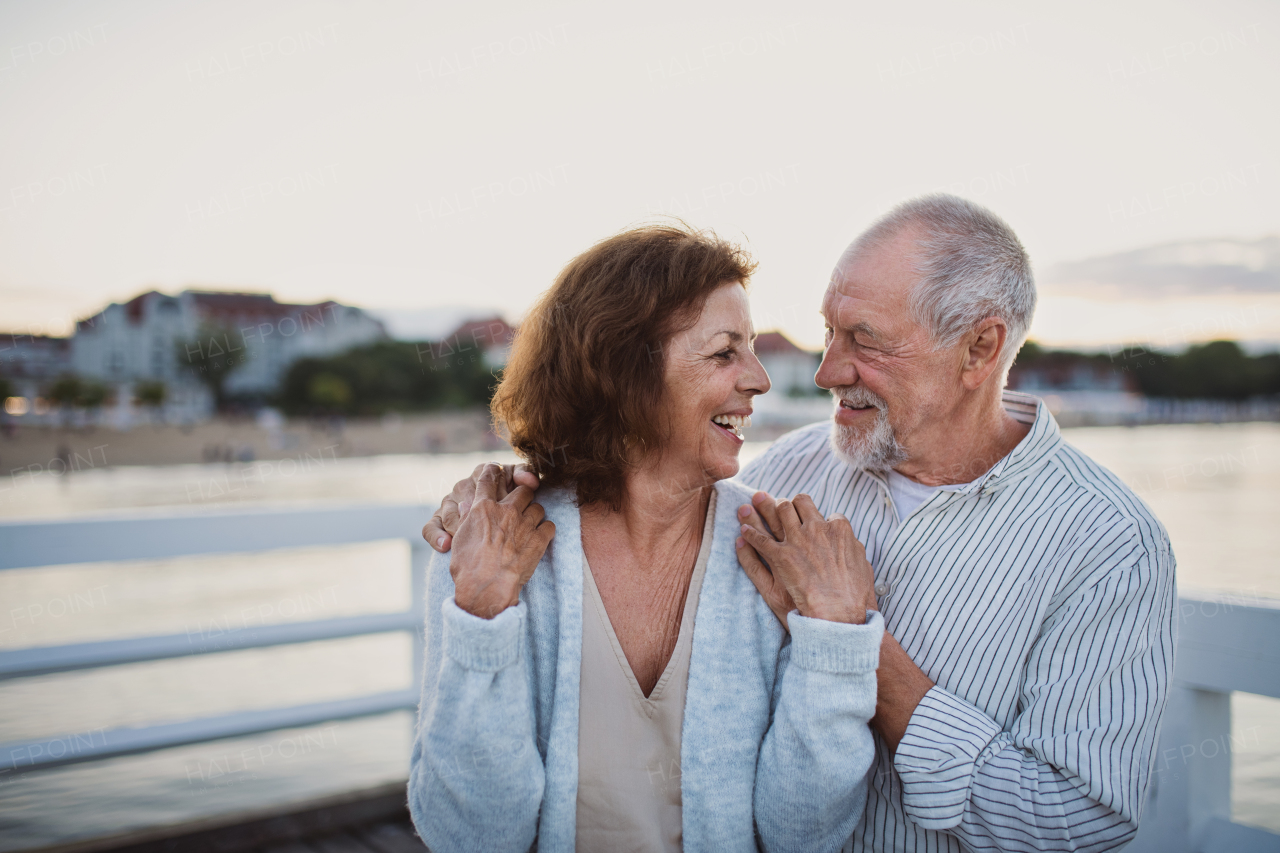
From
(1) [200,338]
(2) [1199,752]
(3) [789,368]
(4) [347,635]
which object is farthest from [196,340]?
(2) [1199,752]

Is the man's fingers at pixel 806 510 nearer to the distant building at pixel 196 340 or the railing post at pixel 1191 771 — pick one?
the railing post at pixel 1191 771

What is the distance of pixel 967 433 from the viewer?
191 centimetres

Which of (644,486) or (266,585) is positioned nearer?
(644,486)

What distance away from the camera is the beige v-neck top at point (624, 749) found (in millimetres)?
1544

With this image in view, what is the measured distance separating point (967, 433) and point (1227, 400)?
65260 mm

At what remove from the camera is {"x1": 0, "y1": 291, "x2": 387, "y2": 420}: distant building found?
57.1 m

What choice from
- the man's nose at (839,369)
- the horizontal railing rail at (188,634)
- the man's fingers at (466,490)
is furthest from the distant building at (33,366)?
the man's nose at (839,369)

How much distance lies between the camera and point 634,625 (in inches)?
65.9

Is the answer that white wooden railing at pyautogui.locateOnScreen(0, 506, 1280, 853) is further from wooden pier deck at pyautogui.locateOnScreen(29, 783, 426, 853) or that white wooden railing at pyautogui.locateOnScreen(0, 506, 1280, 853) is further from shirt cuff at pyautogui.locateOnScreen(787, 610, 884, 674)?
shirt cuff at pyautogui.locateOnScreen(787, 610, 884, 674)

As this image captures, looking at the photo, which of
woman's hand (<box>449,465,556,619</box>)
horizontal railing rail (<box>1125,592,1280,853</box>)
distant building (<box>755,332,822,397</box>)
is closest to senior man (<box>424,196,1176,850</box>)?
woman's hand (<box>449,465,556,619</box>)

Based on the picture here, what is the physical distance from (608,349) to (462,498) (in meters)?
0.45

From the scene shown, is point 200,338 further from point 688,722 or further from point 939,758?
point 939,758

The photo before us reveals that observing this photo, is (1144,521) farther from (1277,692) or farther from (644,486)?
(644,486)

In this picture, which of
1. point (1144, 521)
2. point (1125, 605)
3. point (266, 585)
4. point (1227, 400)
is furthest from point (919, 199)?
point (1227, 400)
